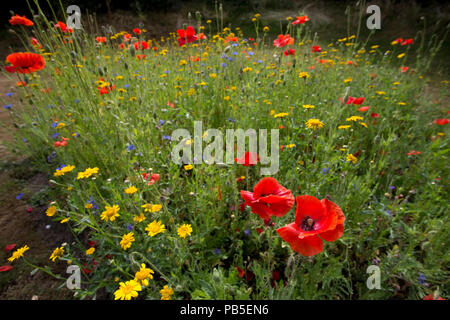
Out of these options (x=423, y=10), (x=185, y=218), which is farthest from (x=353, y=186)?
(x=423, y=10)

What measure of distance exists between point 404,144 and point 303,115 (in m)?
1.03

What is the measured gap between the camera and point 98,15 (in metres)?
10.1

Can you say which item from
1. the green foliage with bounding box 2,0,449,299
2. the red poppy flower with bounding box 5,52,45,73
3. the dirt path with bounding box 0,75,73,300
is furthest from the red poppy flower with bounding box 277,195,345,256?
the red poppy flower with bounding box 5,52,45,73

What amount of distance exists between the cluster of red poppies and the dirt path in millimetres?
1477

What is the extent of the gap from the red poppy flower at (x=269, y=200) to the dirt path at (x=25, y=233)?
56.9 inches

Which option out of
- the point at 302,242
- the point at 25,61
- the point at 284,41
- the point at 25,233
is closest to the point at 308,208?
the point at 302,242

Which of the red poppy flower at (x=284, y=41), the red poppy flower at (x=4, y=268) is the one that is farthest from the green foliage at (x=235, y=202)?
the red poppy flower at (x=284, y=41)

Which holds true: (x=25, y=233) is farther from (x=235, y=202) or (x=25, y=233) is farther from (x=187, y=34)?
(x=187, y=34)

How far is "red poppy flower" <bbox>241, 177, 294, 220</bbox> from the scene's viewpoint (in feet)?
2.76

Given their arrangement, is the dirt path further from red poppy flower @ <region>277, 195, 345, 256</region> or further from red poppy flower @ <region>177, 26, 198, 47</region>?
red poppy flower @ <region>177, 26, 198, 47</region>

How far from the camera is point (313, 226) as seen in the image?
884mm
